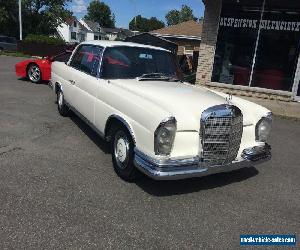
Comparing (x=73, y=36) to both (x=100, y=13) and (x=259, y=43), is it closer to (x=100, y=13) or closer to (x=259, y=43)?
(x=100, y=13)

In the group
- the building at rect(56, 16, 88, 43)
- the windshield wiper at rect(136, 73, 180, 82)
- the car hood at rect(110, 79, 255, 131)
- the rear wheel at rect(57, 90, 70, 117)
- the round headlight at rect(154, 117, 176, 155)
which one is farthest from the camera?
the building at rect(56, 16, 88, 43)

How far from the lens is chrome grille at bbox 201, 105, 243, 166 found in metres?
3.83

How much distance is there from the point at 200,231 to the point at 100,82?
2.64 metres

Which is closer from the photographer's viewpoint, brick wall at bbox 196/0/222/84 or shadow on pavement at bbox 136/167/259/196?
shadow on pavement at bbox 136/167/259/196

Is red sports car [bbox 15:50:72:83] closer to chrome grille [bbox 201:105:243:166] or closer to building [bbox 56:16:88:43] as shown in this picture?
chrome grille [bbox 201:105:243:166]

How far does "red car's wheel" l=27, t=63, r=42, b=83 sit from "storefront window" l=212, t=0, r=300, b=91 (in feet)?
20.7

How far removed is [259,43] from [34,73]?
788 cm

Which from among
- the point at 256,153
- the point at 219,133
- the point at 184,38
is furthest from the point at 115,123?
the point at 184,38

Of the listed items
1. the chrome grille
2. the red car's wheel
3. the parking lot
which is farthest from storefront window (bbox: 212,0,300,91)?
the chrome grille

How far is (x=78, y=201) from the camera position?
12.3 feet

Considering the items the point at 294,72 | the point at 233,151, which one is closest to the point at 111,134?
the point at 233,151

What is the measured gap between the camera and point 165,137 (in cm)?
368

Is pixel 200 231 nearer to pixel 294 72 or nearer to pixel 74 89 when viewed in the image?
pixel 74 89

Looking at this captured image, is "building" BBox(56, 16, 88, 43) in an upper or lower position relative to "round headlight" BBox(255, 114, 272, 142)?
upper
